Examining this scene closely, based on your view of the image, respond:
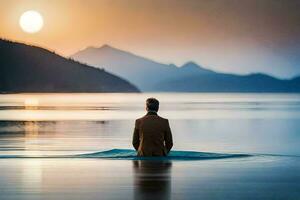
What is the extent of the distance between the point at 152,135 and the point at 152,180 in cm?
211

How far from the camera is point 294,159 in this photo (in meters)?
14.6

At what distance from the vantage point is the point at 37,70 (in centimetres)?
14250

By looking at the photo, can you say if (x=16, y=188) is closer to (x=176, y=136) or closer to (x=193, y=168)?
(x=193, y=168)

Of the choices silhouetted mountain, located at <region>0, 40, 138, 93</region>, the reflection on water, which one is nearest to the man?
the reflection on water

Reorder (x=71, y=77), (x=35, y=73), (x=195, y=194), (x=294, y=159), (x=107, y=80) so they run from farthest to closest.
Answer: (x=107, y=80) < (x=71, y=77) < (x=35, y=73) < (x=294, y=159) < (x=195, y=194)

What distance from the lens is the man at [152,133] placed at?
40.5 feet

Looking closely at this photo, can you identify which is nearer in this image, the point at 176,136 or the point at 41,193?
the point at 41,193

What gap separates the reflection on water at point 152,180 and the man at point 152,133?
0.61 ft

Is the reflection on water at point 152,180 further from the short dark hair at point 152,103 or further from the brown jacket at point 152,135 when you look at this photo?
the short dark hair at point 152,103

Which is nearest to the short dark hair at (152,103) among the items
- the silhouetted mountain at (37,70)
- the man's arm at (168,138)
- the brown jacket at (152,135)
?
the brown jacket at (152,135)

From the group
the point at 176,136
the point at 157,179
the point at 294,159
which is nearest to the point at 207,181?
the point at 157,179

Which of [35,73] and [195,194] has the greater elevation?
[35,73]

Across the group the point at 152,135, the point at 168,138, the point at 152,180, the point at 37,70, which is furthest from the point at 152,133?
the point at 37,70

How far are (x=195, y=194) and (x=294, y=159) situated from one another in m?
5.90
